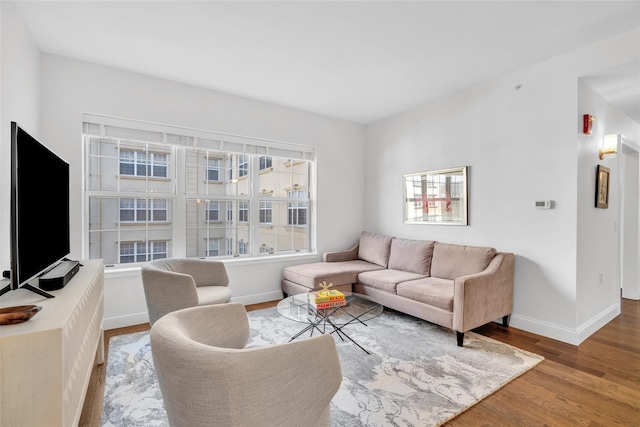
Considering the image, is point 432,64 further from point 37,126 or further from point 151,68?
point 37,126

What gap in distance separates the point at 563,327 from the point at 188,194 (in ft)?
13.5

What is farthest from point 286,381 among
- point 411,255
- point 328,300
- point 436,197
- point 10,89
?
point 436,197

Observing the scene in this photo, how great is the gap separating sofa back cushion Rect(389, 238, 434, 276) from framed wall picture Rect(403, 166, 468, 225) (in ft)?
1.16

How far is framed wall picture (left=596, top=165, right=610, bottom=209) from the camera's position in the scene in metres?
3.11

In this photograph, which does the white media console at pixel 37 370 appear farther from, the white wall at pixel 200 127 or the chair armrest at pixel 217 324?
the white wall at pixel 200 127

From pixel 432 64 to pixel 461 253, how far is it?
1993 millimetres

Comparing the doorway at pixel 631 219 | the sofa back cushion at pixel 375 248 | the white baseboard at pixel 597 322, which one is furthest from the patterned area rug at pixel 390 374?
the doorway at pixel 631 219

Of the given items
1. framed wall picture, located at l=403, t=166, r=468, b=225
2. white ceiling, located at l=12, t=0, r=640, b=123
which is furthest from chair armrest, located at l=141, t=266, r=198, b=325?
framed wall picture, located at l=403, t=166, r=468, b=225

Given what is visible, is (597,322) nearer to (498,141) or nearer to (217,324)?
(498,141)

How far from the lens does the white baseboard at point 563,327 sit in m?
2.88

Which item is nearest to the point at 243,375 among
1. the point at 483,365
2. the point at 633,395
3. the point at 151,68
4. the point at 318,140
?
the point at 483,365

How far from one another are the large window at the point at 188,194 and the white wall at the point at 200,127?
133 mm

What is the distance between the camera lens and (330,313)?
2693 millimetres

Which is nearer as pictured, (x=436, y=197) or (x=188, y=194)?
(x=188, y=194)
